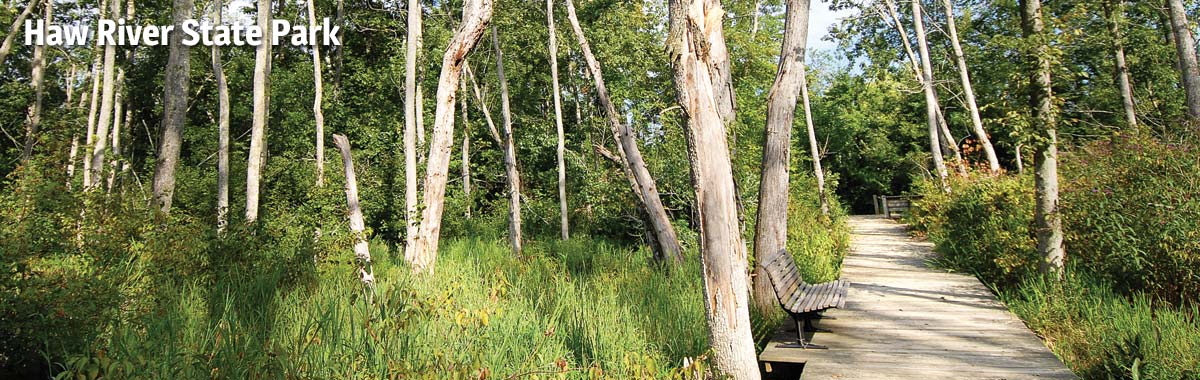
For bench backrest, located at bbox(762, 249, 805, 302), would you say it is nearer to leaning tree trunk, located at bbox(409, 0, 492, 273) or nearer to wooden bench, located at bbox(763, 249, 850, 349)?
wooden bench, located at bbox(763, 249, 850, 349)

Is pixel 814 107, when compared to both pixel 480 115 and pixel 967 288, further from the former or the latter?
pixel 967 288

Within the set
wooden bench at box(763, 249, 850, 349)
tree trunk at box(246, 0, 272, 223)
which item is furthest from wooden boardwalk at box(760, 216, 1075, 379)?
tree trunk at box(246, 0, 272, 223)

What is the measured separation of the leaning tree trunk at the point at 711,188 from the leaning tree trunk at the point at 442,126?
395 cm

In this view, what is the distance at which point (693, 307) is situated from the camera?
5.27 metres

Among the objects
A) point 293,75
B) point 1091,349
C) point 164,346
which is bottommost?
point 1091,349

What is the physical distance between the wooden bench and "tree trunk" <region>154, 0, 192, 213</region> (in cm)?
1014

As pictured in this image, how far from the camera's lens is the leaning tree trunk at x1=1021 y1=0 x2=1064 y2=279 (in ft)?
18.9

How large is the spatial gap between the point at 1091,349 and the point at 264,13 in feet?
44.9

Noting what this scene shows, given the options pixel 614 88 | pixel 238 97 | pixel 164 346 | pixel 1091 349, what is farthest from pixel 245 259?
pixel 238 97

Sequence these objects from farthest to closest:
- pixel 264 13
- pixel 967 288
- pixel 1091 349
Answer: pixel 264 13, pixel 967 288, pixel 1091 349

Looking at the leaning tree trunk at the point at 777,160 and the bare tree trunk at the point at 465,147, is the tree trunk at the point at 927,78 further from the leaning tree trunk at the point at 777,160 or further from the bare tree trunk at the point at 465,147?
the bare tree trunk at the point at 465,147

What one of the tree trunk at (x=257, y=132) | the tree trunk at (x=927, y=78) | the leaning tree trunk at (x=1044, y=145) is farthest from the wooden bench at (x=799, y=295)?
the tree trunk at (x=257, y=132)

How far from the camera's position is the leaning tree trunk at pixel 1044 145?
576cm

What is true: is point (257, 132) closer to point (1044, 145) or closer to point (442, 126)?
point (442, 126)
